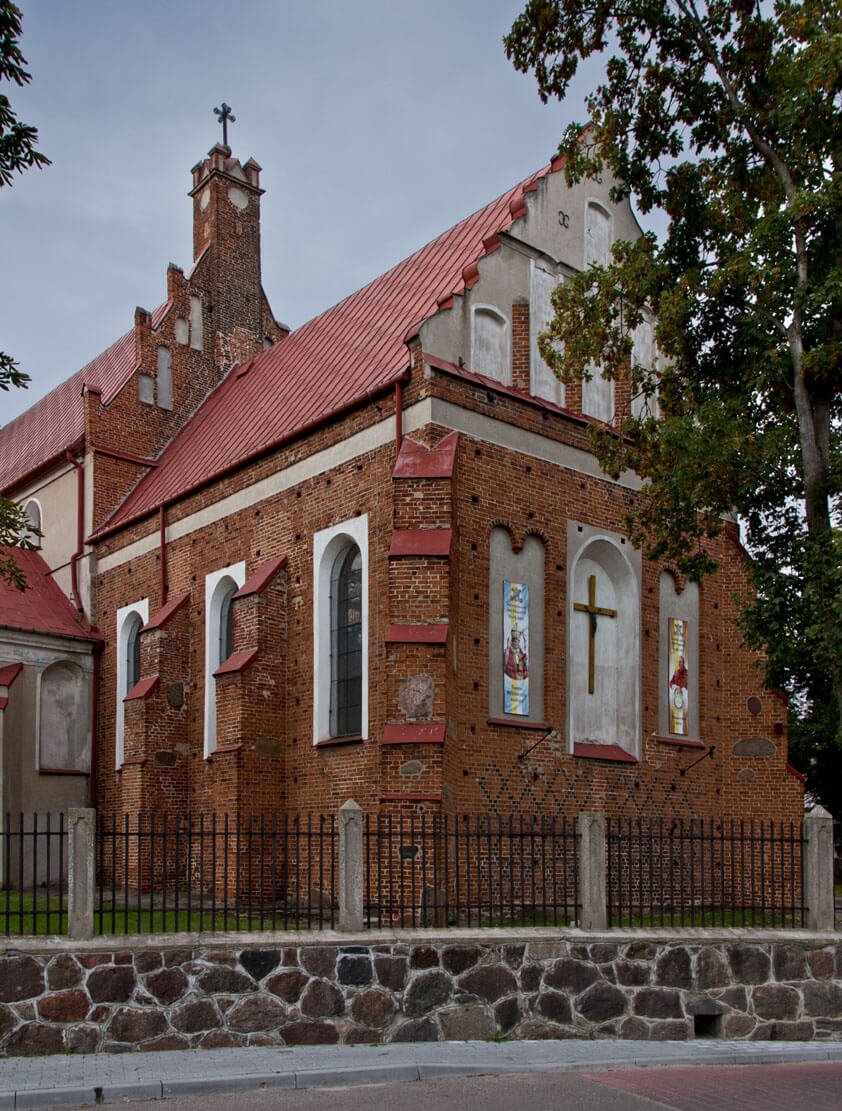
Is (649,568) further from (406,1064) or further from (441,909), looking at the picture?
(406,1064)

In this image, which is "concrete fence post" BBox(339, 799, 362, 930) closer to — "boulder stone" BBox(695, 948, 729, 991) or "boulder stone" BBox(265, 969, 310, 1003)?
"boulder stone" BBox(265, 969, 310, 1003)

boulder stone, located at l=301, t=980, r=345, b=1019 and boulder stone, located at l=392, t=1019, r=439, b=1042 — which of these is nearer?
boulder stone, located at l=301, t=980, r=345, b=1019

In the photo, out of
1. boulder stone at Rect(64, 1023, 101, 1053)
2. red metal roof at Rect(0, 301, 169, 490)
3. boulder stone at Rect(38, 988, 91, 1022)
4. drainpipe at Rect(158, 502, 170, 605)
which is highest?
red metal roof at Rect(0, 301, 169, 490)

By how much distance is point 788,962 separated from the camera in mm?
11031

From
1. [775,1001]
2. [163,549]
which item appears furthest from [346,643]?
[775,1001]

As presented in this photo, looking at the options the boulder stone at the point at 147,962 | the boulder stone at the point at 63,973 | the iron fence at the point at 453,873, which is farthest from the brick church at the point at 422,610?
the boulder stone at the point at 63,973

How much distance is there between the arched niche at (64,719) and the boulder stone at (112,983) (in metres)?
12.9

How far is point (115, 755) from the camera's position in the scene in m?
22.0

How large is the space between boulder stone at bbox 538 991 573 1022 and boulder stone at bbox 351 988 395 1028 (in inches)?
53.6

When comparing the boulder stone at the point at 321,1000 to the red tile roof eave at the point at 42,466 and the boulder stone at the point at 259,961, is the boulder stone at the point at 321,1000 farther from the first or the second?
the red tile roof eave at the point at 42,466

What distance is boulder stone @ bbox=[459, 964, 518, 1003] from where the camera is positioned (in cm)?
1025

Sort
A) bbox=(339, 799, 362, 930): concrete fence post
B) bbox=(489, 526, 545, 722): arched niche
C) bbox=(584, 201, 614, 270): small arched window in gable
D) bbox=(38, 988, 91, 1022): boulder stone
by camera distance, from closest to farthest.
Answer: bbox=(38, 988, 91, 1022): boulder stone < bbox=(339, 799, 362, 930): concrete fence post < bbox=(489, 526, 545, 722): arched niche < bbox=(584, 201, 614, 270): small arched window in gable

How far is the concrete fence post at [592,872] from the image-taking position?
10.9 metres

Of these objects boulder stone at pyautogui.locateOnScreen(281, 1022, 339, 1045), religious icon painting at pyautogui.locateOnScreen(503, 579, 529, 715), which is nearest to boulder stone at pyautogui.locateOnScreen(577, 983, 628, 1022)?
boulder stone at pyautogui.locateOnScreen(281, 1022, 339, 1045)
